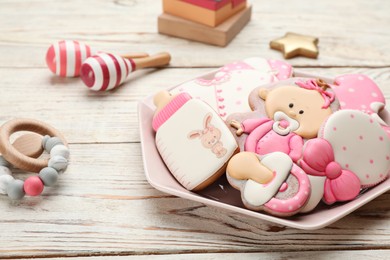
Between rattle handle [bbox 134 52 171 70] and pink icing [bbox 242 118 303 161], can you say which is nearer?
pink icing [bbox 242 118 303 161]

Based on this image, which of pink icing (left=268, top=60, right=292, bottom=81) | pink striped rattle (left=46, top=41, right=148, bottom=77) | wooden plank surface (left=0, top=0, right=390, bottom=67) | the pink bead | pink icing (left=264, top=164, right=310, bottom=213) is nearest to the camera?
pink icing (left=264, top=164, right=310, bottom=213)

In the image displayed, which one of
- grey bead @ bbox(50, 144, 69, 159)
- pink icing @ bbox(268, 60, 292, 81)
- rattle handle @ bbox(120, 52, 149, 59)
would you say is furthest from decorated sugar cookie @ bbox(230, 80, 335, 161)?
rattle handle @ bbox(120, 52, 149, 59)

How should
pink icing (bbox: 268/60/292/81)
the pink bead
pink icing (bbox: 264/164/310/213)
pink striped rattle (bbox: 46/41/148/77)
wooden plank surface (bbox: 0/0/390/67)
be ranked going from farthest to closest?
wooden plank surface (bbox: 0/0/390/67) < pink striped rattle (bbox: 46/41/148/77) < pink icing (bbox: 268/60/292/81) < the pink bead < pink icing (bbox: 264/164/310/213)

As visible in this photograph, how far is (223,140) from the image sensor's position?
31.6 inches

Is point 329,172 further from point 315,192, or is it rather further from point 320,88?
point 320,88

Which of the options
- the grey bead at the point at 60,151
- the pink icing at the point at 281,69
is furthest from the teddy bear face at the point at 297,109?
the grey bead at the point at 60,151

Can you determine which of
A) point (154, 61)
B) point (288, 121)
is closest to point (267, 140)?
point (288, 121)

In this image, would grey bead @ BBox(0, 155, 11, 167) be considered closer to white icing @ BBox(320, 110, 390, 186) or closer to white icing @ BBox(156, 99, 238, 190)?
white icing @ BBox(156, 99, 238, 190)

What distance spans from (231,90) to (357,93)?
20cm

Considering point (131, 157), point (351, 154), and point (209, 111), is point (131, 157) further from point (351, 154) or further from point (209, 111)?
point (351, 154)

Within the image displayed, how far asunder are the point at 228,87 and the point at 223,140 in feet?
0.55

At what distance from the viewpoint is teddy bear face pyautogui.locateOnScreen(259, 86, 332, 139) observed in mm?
812

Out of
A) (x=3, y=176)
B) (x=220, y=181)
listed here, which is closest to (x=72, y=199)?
(x=3, y=176)

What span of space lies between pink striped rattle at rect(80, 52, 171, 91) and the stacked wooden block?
211 mm
